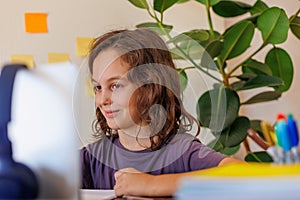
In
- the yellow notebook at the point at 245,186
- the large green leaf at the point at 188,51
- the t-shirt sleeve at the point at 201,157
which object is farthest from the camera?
the large green leaf at the point at 188,51

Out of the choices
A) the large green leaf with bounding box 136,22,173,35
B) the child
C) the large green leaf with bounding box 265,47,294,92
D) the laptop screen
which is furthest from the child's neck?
the large green leaf with bounding box 265,47,294,92

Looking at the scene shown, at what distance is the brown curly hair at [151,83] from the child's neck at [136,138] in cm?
1

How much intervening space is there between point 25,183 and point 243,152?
1514 millimetres

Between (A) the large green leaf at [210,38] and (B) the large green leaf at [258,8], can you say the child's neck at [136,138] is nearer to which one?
(A) the large green leaf at [210,38]

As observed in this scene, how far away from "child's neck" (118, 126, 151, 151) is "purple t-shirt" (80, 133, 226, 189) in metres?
0.01

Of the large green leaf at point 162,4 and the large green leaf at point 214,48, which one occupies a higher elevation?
the large green leaf at point 162,4

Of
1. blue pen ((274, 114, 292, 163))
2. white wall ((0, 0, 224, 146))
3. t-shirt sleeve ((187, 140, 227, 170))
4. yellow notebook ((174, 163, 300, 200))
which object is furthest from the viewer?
white wall ((0, 0, 224, 146))

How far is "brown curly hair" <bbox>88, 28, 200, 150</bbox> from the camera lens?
93cm

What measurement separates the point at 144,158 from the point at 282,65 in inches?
34.3

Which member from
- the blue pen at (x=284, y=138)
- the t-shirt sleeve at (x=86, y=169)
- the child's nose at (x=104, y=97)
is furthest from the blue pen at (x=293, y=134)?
the t-shirt sleeve at (x=86, y=169)

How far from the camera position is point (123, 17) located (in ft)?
5.75

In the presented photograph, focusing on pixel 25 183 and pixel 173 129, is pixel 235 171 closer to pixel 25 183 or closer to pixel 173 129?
pixel 25 183

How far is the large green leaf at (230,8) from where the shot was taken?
5.37 ft

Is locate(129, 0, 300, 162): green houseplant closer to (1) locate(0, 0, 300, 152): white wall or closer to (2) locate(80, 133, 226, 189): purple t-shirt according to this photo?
(1) locate(0, 0, 300, 152): white wall
